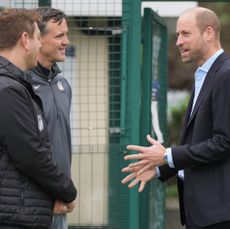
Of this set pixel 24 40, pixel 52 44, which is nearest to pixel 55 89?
pixel 52 44

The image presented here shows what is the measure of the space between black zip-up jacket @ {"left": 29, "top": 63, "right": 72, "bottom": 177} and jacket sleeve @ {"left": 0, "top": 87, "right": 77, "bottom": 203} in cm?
63

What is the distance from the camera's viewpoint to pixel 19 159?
13.7 feet

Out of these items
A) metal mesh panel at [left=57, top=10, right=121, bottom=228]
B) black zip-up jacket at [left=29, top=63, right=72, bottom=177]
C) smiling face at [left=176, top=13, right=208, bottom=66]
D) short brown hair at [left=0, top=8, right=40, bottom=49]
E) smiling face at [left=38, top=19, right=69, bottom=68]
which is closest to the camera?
short brown hair at [left=0, top=8, right=40, bottom=49]

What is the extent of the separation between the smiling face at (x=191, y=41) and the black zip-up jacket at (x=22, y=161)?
1.24 m

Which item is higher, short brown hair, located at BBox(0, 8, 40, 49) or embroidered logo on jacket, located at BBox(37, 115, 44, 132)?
short brown hair, located at BBox(0, 8, 40, 49)

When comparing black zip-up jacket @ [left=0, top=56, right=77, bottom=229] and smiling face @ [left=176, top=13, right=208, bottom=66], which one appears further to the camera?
smiling face @ [left=176, top=13, right=208, bottom=66]

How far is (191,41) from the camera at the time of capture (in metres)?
5.07

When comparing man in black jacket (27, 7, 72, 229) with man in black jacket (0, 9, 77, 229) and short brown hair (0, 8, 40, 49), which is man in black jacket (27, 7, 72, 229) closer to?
man in black jacket (0, 9, 77, 229)

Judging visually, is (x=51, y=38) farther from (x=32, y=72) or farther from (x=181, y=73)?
(x=181, y=73)

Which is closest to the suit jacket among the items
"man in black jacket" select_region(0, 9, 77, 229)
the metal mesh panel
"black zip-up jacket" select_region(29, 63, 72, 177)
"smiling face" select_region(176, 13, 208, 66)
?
"smiling face" select_region(176, 13, 208, 66)

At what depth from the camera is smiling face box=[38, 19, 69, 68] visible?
17.1 ft

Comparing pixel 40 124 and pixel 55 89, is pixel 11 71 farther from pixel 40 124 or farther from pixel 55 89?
pixel 55 89

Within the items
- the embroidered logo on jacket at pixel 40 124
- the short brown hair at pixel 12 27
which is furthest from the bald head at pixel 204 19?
the embroidered logo on jacket at pixel 40 124

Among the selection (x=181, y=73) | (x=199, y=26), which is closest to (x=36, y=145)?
(x=199, y=26)
